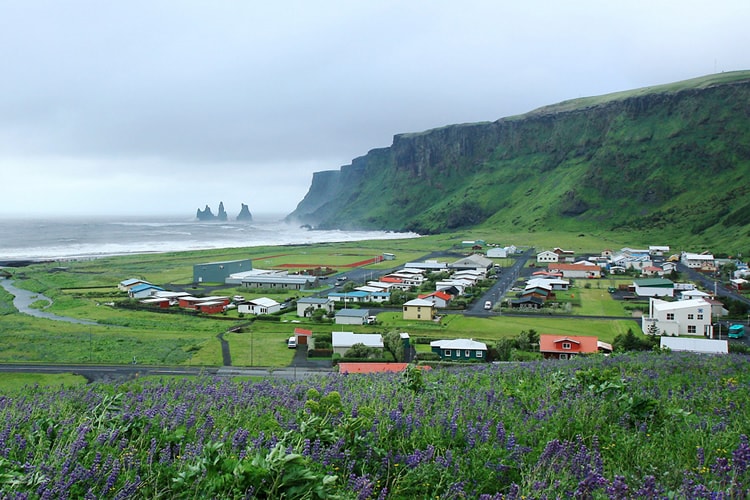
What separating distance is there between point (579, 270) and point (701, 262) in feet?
63.6

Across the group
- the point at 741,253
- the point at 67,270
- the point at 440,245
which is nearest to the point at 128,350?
the point at 67,270

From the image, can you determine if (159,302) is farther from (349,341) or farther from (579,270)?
(579,270)

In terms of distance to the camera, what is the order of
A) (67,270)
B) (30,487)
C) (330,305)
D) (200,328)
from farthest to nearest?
(67,270) → (330,305) → (200,328) → (30,487)

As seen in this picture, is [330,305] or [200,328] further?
[330,305]

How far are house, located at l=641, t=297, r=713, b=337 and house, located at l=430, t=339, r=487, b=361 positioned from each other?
44.2ft

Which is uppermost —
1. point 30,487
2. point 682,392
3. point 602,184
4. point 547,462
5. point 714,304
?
point 602,184

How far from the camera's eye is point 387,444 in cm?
528

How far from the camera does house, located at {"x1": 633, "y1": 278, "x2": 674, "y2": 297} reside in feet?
171

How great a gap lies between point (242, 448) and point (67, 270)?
87786 mm

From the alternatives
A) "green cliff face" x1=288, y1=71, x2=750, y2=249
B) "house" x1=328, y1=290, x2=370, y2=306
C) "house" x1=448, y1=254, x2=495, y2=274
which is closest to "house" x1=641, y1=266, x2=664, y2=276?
"house" x1=448, y1=254, x2=495, y2=274

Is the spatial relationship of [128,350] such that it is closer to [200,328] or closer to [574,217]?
[200,328]

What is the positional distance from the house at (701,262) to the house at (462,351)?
181 ft

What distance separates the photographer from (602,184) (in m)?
146

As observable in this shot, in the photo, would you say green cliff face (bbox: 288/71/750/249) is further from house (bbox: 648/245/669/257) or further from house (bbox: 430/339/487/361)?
house (bbox: 430/339/487/361)
